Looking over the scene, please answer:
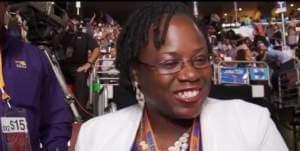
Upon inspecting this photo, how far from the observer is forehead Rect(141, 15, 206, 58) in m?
1.34

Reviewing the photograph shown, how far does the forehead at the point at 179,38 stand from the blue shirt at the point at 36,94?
2.39 ft

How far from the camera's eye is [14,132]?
186 centimetres

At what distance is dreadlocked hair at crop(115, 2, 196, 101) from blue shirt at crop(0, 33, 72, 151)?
553 millimetres

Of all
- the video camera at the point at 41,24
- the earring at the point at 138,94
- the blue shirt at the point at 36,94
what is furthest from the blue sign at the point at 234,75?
the earring at the point at 138,94

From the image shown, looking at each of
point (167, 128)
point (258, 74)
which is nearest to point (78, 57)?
point (258, 74)

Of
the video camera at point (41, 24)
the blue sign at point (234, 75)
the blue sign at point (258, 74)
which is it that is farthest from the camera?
the blue sign at point (258, 74)

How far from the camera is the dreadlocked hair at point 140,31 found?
4.60ft

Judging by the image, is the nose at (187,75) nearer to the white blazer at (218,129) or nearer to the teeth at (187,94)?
the teeth at (187,94)

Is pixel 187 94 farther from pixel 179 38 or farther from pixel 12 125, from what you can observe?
pixel 12 125

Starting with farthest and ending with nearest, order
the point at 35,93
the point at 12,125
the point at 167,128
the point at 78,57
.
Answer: the point at 78,57
the point at 35,93
the point at 12,125
the point at 167,128

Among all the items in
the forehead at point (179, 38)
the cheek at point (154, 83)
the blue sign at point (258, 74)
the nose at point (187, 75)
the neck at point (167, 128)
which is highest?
the forehead at point (179, 38)

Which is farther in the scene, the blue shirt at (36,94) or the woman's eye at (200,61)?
the blue shirt at (36,94)

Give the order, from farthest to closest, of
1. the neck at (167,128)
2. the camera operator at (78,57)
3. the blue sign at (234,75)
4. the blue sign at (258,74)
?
1. the blue sign at (258,74)
2. the blue sign at (234,75)
3. the camera operator at (78,57)
4. the neck at (167,128)

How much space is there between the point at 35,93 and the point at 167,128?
75cm
